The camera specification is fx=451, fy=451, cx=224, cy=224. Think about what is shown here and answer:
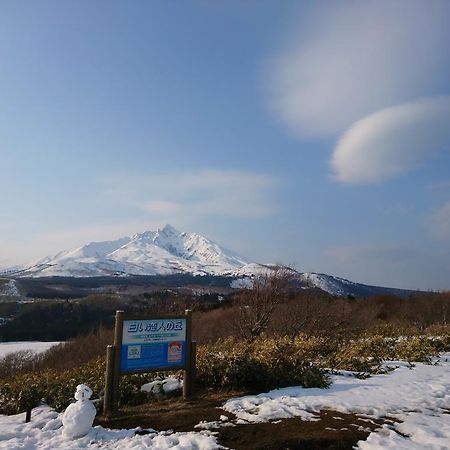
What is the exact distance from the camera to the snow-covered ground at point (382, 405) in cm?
564

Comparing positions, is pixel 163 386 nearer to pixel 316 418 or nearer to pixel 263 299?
pixel 316 418

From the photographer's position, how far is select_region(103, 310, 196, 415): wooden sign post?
774 centimetres

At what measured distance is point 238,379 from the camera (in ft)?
28.1

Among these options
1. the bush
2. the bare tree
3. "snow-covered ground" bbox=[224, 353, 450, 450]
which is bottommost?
"snow-covered ground" bbox=[224, 353, 450, 450]

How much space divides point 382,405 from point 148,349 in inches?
158

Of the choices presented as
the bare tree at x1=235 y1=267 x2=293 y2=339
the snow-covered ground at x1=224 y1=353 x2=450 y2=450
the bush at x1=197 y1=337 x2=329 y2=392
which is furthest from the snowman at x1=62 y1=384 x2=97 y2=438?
the bare tree at x1=235 y1=267 x2=293 y2=339

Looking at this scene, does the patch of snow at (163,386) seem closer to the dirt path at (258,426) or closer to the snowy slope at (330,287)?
the dirt path at (258,426)

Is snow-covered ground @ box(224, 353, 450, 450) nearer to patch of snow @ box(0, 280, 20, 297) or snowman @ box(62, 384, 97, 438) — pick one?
snowman @ box(62, 384, 97, 438)

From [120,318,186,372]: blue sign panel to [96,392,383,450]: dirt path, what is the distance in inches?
28.9

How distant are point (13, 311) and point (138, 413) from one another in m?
106

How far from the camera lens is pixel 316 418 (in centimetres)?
643

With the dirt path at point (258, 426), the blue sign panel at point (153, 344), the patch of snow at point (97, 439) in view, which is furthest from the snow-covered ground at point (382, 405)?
the blue sign panel at point (153, 344)

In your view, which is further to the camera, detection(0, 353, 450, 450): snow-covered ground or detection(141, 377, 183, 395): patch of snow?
detection(141, 377, 183, 395): patch of snow

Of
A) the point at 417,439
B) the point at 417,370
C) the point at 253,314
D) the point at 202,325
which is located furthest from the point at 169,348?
the point at 202,325
